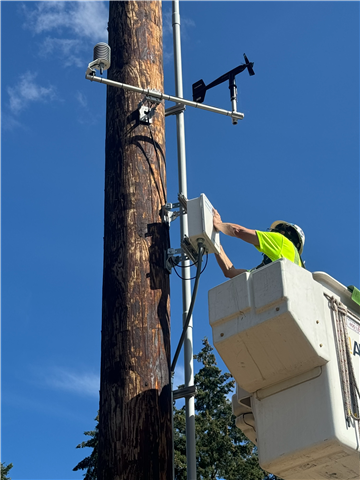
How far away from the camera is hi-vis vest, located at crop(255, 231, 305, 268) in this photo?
16.6 ft

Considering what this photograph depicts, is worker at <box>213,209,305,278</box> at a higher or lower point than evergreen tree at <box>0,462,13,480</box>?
lower

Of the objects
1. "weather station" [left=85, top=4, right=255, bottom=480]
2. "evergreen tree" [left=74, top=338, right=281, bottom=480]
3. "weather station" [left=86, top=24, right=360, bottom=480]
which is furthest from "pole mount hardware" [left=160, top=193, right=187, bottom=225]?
"evergreen tree" [left=74, top=338, right=281, bottom=480]

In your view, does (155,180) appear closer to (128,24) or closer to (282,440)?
(128,24)

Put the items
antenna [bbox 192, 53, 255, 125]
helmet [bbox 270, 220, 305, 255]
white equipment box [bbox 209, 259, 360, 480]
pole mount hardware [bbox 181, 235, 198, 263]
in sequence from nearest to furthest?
white equipment box [bbox 209, 259, 360, 480], pole mount hardware [bbox 181, 235, 198, 263], helmet [bbox 270, 220, 305, 255], antenna [bbox 192, 53, 255, 125]

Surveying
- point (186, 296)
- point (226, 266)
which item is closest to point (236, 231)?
point (226, 266)

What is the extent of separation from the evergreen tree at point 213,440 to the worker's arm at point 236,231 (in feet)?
52.8

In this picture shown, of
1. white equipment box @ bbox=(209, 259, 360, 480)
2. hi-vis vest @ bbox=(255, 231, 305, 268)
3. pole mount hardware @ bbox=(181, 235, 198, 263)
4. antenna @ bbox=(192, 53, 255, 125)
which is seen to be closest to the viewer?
white equipment box @ bbox=(209, 259, 360, 480)

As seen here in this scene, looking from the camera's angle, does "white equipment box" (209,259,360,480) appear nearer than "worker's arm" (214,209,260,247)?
Yes

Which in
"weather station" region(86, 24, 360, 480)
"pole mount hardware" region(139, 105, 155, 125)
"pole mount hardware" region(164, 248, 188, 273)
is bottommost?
"weather station" region(86, 24, 360, 480)

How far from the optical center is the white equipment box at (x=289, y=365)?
4156mm

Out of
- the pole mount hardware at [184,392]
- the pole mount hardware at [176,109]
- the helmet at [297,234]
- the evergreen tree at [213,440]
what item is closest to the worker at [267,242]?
the helmet at [297,234]

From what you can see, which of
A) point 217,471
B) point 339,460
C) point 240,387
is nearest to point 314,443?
point 339,460

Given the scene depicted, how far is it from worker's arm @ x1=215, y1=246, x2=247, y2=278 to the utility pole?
42 cm

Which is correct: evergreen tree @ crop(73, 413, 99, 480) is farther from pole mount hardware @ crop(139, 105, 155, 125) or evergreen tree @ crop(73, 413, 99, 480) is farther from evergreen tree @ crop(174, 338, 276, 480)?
pole mount hardware @ crop(139, 105, 155, 125)
